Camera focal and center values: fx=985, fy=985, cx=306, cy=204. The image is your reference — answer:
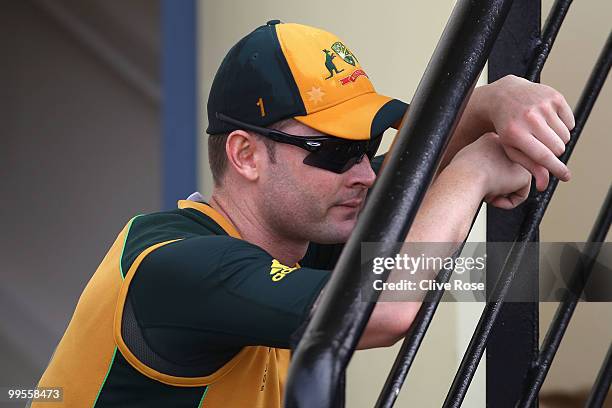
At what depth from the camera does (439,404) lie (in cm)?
246

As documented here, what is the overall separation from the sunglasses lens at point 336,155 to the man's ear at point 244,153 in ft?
0.35

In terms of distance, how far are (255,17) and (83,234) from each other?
242 centimetres

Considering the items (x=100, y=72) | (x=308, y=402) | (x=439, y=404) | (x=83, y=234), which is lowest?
(x=83, y=234)

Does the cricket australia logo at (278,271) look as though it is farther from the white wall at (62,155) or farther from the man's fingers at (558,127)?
the white wall at (62,155)

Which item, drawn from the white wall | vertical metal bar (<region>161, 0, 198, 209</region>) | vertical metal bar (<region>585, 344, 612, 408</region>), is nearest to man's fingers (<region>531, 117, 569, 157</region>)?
vertical metal bar (<region>585, 344, 612, 408</region>)


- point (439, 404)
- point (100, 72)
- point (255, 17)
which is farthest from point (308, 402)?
point (100, 72)

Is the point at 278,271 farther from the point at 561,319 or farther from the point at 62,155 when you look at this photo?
the point at 62,155

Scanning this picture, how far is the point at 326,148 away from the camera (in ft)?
5.71

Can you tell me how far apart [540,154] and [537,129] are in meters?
0.04

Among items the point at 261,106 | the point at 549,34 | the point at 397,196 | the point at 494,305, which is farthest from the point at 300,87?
the point at 397,196

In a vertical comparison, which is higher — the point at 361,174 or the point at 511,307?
the point at 361,174

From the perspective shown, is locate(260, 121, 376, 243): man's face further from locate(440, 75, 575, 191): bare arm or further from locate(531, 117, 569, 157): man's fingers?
locate(531, 117, 569, 157): man's fingers

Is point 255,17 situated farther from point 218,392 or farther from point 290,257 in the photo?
point 218,392

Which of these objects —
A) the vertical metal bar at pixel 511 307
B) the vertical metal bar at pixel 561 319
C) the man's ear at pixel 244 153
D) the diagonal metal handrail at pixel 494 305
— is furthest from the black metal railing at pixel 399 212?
the vertical metal bar at pixel 511 307
